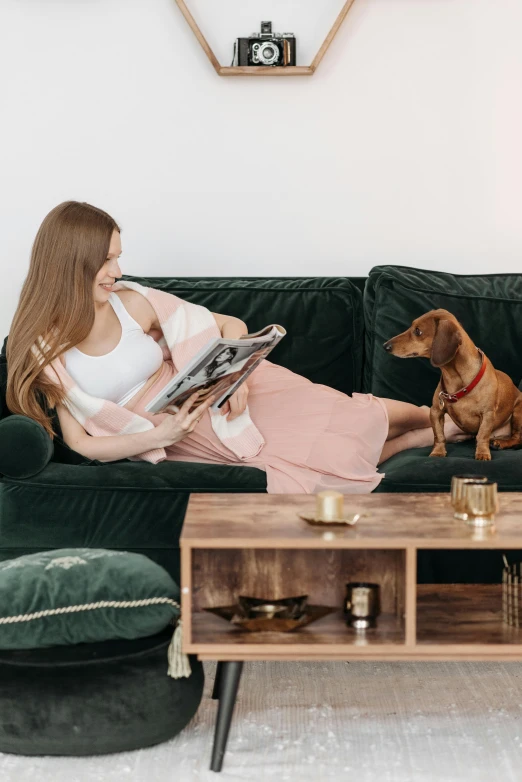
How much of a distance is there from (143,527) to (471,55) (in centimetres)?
206

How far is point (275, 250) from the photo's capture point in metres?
3.38

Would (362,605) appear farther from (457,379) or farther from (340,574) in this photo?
(457,379)

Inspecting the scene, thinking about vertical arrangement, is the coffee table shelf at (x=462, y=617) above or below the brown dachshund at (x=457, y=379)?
below

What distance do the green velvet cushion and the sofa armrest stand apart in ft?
1.87

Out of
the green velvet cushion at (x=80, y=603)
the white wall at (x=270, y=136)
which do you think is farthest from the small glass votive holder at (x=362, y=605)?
the white wall at (x=270, y=136)

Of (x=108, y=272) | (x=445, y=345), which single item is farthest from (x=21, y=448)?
(x=445, y=345)

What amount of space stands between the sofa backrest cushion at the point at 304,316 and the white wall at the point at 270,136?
1.38 feet

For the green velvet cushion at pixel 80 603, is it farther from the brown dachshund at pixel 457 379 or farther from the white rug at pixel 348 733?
the brown dachshund at pixel 457 379

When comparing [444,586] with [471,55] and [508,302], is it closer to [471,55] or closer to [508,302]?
[508,302]

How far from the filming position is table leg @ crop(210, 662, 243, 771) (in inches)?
65.6

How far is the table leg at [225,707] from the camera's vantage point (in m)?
1.67

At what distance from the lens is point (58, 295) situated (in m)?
2.47

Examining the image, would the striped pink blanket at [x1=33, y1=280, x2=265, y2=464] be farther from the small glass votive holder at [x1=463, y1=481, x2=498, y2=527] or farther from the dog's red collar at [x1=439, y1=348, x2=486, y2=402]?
the small glass votive holder at [x1=463, y1=481, x2=498, y2=527]

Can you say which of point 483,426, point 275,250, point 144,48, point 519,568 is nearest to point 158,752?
point 519,568
